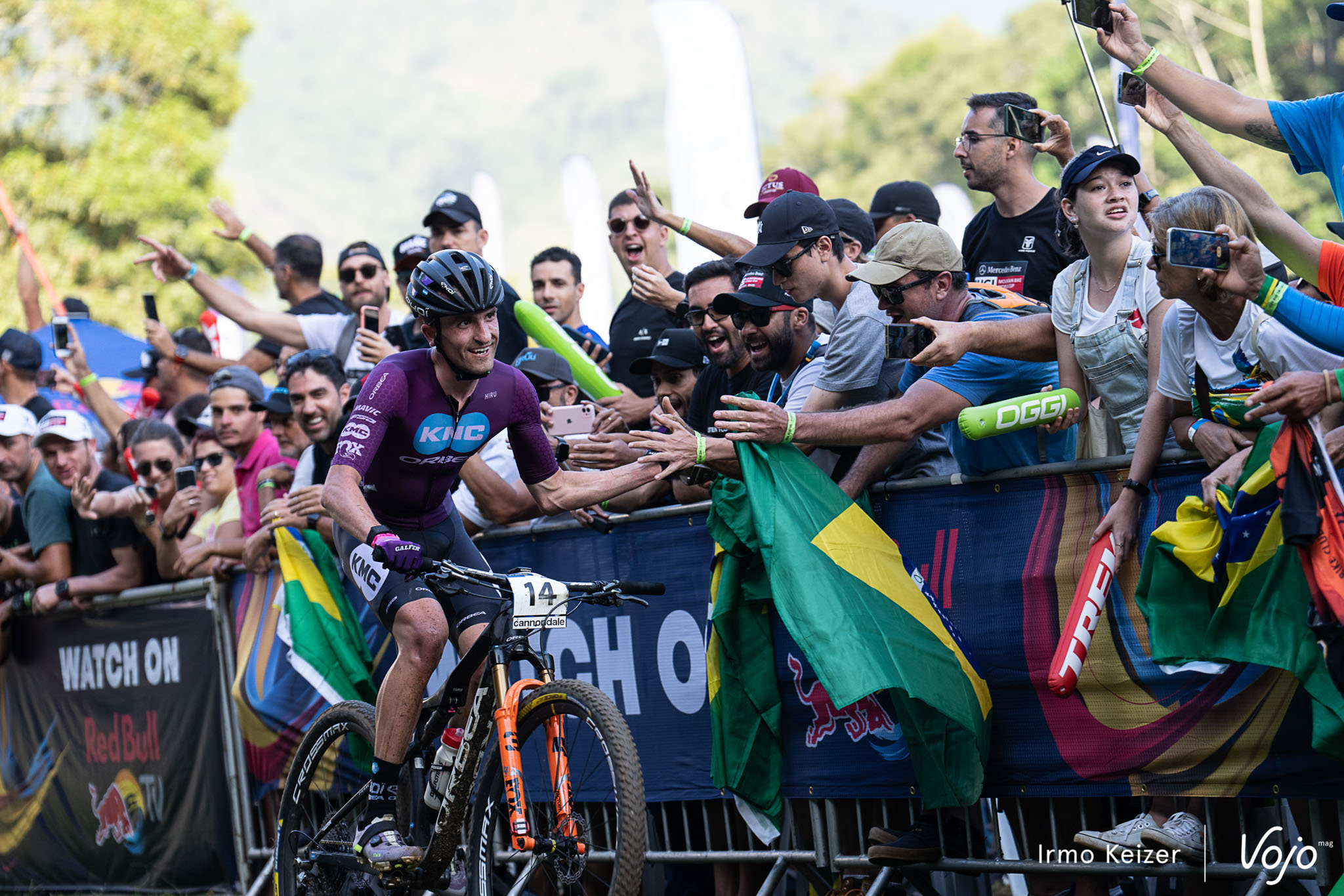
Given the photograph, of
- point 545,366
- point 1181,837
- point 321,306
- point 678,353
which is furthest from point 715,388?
point 321,306

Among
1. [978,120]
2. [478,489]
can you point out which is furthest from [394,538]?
[978,120]

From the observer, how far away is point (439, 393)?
5.60 metres

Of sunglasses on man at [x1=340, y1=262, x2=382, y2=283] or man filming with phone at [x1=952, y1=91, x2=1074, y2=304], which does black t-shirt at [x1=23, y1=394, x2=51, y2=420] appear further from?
man filming with phone at [x1=952, y1=91, x2=1074, y2=304]

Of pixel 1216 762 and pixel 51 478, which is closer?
pixel 1216 762

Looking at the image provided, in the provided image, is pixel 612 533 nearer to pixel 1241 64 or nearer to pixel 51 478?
pixel 51 478

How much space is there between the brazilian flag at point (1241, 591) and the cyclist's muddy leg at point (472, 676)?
101 inches

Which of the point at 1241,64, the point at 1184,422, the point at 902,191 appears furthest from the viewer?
the point at 1241,64

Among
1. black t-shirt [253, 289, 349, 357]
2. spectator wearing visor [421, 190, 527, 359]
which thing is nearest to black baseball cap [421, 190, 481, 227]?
spectator wearing visor [421, 190, 527, 359]

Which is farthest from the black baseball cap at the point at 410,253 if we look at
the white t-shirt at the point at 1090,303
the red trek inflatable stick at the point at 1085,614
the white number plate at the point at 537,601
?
the red trek inflatable stick at the point at 1085,614

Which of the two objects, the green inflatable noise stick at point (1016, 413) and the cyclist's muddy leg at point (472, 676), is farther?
the cyclist's muddy leg at point (472, 676)

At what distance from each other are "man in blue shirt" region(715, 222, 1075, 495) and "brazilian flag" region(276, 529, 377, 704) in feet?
8.87

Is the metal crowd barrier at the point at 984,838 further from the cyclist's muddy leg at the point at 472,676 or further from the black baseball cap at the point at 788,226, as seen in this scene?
the black baseball cap at the point at 788,226

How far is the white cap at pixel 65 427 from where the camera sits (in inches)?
356

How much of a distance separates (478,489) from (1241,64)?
167ft
